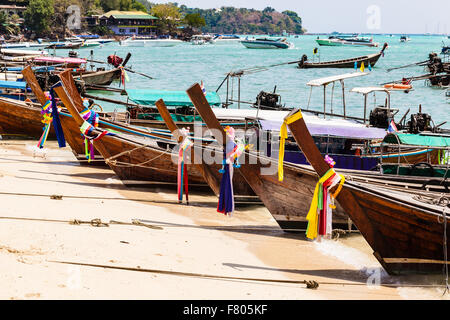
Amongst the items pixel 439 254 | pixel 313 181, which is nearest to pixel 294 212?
A: pixel 313 181

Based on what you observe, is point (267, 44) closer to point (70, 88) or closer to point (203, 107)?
point (70, 88)

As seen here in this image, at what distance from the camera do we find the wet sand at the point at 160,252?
7.58 meters

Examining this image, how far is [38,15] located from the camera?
127 m

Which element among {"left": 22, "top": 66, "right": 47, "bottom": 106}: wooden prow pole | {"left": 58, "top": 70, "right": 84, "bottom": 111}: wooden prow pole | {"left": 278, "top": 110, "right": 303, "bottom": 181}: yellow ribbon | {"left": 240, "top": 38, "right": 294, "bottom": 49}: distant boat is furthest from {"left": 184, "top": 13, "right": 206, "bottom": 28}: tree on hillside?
{"left": 278, "top": 110, "right": 303, "bottom": 181}: yellow ribbon

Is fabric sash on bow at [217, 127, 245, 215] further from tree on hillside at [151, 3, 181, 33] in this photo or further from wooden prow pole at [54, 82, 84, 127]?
tree on hillside at [151, 3, 181, 33]

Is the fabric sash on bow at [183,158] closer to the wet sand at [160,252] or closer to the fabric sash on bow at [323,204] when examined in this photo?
the wet sand at [160,252]

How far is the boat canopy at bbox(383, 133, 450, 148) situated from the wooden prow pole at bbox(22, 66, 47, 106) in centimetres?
924

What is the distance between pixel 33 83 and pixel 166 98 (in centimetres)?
483

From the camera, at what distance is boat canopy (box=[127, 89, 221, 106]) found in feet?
65.9

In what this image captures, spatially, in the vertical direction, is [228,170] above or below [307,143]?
below

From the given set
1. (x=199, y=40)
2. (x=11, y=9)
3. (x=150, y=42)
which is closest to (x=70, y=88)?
(x=11, y=9)

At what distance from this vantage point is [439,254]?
8398 millimetres

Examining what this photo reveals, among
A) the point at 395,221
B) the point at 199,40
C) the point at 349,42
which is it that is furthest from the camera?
the point at 199,40
